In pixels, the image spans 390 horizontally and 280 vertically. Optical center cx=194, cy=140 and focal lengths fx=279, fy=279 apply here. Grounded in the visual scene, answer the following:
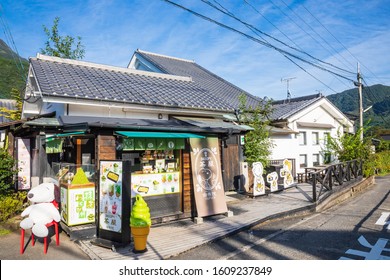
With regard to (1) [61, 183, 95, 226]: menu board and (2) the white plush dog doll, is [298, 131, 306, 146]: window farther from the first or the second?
(2) the white plush dog doll

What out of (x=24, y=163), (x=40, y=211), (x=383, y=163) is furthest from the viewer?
(x=383, y=163)

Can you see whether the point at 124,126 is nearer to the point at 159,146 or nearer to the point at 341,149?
the point at 159,146

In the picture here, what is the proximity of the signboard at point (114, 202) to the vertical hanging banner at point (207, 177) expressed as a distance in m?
2.60

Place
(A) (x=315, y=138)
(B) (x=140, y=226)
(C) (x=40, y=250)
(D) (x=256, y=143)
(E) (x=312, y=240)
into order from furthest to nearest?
(A) (x=315, y=138)
(D) (x=256, y=143)
(E) (x=312, y=240)
(C) (x=40, y=250)
(B) (x=140, y=226)

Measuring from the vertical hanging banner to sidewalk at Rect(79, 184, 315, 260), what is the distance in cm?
40

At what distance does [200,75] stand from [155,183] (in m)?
15.2

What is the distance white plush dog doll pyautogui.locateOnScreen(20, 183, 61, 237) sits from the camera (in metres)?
6.02

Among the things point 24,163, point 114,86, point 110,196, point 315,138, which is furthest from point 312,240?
point 315,138

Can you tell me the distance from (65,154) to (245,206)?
6.80 m

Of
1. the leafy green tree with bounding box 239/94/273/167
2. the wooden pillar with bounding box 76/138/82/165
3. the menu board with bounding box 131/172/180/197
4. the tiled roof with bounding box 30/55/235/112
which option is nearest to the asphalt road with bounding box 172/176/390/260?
the menu board with bounding box 131/172/180/197

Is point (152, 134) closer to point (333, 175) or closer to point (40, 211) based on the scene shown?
point (40, 211)

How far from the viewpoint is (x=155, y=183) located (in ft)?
26.6

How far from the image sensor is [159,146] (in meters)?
7.95
